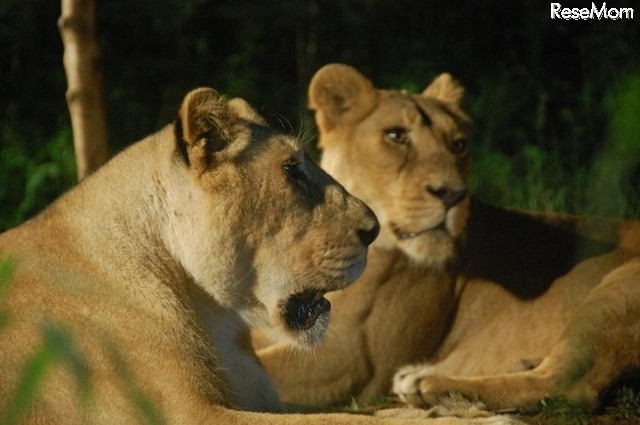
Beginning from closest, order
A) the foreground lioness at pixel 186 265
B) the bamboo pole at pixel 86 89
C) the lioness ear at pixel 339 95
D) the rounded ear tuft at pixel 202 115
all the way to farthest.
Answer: the foreground lioness at pixel 186 265 < the rounded ear tuft at pixel 202 115 < the lioness ear at pixel 339 95 < the bamboo pole at pixel 86 89

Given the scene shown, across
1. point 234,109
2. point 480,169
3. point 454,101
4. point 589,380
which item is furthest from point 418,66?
point 234,109

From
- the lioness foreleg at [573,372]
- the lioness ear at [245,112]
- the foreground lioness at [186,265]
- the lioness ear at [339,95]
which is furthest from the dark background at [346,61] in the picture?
the foreground lioness at [186,265]

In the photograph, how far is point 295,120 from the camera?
9656 millimetres

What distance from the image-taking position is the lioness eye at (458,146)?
5639 millimetres

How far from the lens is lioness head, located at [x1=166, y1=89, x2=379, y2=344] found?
3723 mm

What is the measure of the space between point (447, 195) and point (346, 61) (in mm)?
5743

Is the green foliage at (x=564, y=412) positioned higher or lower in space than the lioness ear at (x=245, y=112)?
lower

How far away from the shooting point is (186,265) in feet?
12.3

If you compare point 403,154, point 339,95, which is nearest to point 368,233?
point 403,154

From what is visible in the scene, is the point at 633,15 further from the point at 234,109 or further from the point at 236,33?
the point at 234,109

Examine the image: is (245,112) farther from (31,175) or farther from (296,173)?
(31,175)

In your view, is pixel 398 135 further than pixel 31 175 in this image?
No

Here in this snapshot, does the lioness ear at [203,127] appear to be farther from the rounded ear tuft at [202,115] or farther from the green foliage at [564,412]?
the green foliage at [564,412]

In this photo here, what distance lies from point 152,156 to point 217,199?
261 mm
